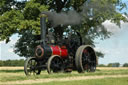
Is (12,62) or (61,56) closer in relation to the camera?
(61,56)

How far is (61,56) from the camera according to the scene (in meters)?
18.3

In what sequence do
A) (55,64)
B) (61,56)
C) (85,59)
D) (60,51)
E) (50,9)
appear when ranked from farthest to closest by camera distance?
(50,9) < (85,59) < (61,56) < (60,51) < (55,64)

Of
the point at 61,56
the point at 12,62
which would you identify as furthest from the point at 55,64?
the point at 12,62

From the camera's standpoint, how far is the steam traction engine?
17.4m

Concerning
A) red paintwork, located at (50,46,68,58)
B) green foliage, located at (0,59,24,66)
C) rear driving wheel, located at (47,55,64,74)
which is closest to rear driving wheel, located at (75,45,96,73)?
red paintwork, located at (50,46,68,58)

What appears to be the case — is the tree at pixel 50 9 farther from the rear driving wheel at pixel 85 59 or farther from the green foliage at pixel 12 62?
the green foliage at pixel 12 62

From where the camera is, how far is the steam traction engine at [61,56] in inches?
687

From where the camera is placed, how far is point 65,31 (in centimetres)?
3450

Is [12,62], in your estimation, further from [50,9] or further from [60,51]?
[60,51]

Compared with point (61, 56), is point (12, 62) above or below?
above

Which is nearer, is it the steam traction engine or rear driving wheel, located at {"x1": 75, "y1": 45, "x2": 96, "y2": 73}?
the steam traction engine

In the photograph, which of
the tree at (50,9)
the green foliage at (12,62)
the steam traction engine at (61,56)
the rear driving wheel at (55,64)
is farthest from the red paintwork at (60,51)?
the green foliage at (12,62)

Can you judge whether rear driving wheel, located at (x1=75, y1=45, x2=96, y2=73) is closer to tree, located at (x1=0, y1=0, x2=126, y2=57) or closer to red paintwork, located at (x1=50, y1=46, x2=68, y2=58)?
red paintwork, located at (x1=50, y1=46, x2=68, y2=58)

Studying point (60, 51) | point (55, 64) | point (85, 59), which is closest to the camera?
point (55, 64)
